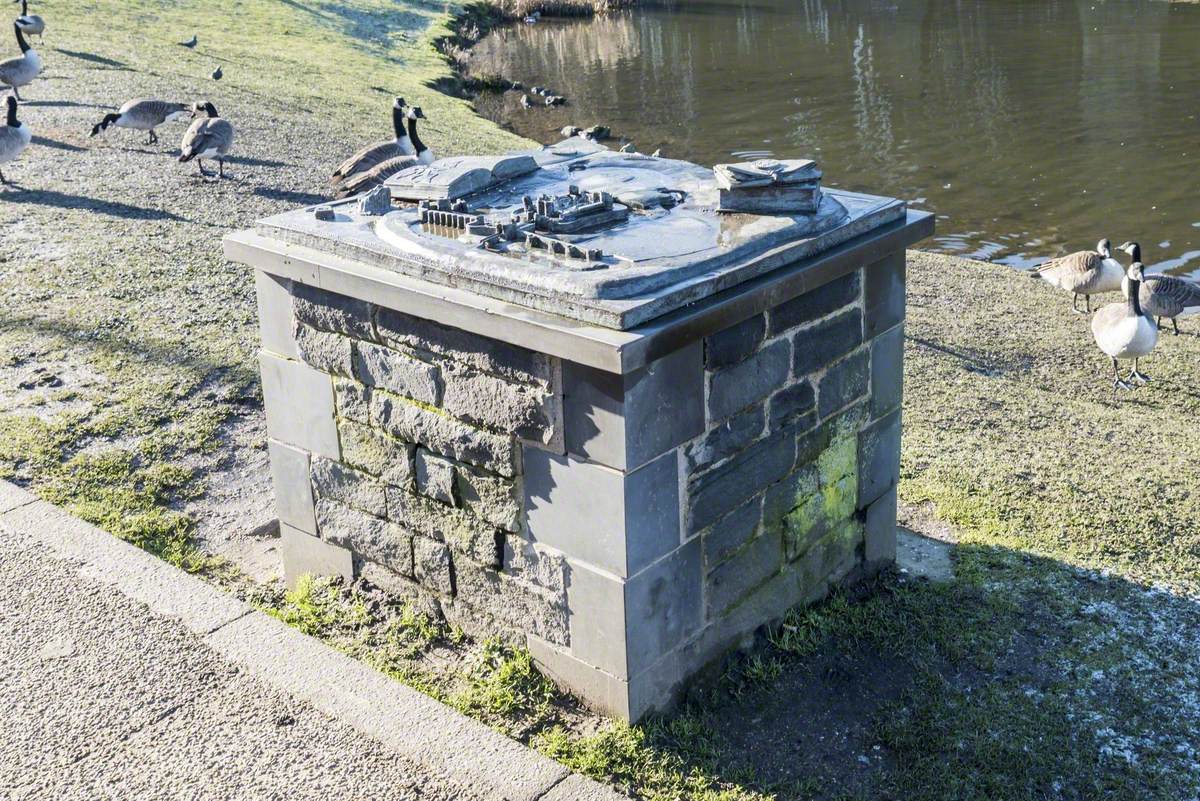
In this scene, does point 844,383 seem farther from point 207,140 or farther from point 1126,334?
point 207,140

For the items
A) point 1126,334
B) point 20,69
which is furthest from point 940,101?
point 20,69

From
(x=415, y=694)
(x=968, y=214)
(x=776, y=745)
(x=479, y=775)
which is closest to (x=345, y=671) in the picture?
(x=415, y=694)

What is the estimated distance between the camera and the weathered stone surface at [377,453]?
17.1 feet

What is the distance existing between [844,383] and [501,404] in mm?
1595

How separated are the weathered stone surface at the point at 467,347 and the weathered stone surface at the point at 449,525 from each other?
0.68 metres

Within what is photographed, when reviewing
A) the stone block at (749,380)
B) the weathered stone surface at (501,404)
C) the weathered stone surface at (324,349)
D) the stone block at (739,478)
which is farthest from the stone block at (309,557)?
the stone block at (749,380)

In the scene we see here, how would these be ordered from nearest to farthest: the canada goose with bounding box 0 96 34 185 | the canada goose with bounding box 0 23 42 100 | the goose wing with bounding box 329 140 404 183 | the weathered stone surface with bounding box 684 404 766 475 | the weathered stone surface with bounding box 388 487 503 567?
the weathered stone surface with bounding box 684 404 766 475 → the weathered stone surface with bounding box 388 487 503 567 → the goose wing with bounding box 329 140 404 183 → the canada goose with bounding box 0 96 34 185 → the canada goose with bounding box 0 23 42 100

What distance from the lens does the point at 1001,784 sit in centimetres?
455

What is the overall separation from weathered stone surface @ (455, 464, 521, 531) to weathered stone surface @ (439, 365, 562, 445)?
0.23 m

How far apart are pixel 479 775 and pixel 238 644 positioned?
1.30 meters

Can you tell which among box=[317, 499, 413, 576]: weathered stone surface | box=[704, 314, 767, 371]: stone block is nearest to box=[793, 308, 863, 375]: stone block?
box=[704, 314, 767, 371]: stone block

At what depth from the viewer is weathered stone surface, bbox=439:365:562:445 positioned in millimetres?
4555

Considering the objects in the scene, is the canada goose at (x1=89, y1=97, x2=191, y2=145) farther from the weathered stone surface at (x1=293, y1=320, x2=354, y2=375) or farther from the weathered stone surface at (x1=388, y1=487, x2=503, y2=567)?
the weathered stone surface at (x1=388, y1=487, x2=503, y2=567)

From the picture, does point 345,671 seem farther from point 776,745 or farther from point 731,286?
point 731,286
